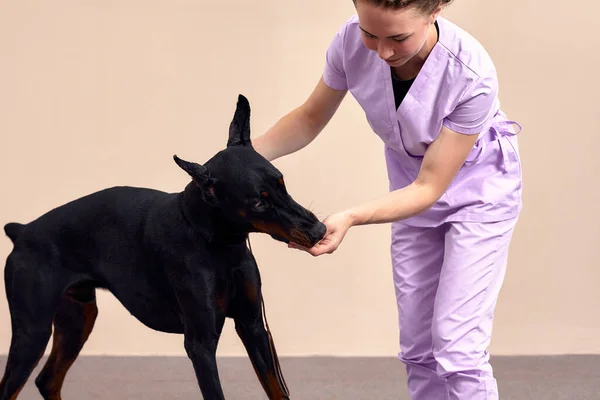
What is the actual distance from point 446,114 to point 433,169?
14cm

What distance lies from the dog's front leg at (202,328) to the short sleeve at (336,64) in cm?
71

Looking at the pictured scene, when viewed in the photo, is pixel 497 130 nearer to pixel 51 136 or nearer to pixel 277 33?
pixel 277 33

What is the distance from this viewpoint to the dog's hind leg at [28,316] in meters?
2.09

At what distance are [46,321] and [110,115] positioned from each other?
1.67 meters

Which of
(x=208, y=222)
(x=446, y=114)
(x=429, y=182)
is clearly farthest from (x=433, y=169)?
(x=208, y=222)

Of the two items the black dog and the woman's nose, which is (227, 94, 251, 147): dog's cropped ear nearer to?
the black dog

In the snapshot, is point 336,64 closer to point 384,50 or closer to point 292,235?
point 384,50

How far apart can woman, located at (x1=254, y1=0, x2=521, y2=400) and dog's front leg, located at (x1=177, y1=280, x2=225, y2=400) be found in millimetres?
280

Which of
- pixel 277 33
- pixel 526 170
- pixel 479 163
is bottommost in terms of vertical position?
pixel 526 170

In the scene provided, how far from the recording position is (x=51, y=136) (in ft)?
12.0

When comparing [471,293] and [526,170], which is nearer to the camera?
[471,293]

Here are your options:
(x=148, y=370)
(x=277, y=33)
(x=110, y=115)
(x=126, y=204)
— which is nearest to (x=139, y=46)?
(x=110, y=115)

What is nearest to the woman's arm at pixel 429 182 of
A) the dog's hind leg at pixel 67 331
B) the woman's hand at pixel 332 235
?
the woman's hand at pixel 332 235

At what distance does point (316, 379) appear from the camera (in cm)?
348
